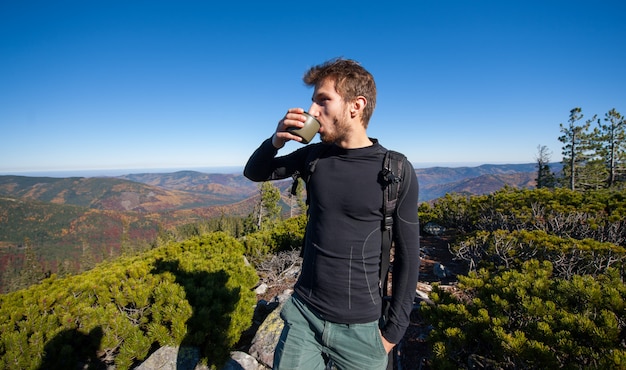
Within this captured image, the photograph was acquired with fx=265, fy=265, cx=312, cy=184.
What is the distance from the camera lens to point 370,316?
5.59ft

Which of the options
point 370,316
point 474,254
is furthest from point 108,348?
point 474,254

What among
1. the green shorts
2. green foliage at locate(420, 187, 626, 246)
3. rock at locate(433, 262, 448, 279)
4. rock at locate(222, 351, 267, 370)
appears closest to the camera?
the green shorts

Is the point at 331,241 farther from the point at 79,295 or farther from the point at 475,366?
the point at 79,295

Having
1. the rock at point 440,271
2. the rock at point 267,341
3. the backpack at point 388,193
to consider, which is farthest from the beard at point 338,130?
the rock at point 440,271

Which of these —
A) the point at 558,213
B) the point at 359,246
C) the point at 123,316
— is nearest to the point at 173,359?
the point at 123,316

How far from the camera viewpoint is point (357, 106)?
180 cm

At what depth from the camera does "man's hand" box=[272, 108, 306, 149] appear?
5.46 feet

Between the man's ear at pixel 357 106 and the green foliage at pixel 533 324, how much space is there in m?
2.25

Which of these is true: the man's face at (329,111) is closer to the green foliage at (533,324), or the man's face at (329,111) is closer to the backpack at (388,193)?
the backpack at (388,193)

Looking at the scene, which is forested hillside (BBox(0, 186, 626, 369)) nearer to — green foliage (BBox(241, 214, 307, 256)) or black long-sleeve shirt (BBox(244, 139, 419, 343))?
black long-sleeve shirt (BBox(244, 139, 419, 343))

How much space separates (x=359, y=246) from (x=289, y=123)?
91 centimetres

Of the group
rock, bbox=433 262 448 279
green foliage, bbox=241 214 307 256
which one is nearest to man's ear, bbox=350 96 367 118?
rock, bbox=433 262 448 279

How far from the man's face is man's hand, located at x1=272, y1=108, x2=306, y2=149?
0.14 m

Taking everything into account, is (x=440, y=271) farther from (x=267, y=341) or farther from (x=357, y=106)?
(x=357, y=106)
